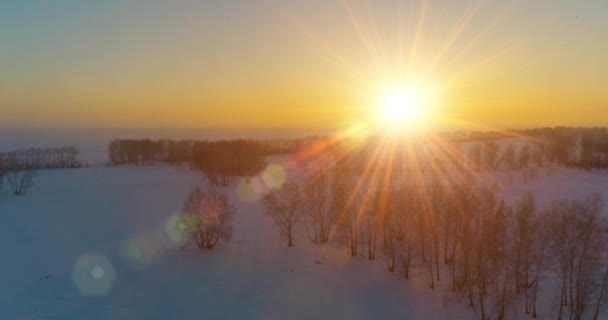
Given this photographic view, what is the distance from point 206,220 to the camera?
96.6 ft

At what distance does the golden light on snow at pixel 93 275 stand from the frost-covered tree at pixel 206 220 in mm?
6683

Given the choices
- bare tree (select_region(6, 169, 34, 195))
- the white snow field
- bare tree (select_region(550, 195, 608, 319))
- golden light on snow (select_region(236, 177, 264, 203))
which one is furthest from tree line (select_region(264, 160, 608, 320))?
bare tree (select_region(6, 169, 34, 195))

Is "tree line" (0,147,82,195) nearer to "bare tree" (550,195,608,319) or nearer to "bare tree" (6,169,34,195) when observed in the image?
"bare tree" (6,169,34,195)

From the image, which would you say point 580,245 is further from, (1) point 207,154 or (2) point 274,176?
(1) point 207,154

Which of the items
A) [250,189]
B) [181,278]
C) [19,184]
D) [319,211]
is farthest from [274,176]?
[181,278]

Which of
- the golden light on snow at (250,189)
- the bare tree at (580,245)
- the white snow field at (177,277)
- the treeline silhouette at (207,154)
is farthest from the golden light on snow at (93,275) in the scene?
the treeline silhouette at (207,154)

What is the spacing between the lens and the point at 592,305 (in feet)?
67.1

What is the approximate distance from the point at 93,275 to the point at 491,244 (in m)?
26.5

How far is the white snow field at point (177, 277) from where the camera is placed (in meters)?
20.4

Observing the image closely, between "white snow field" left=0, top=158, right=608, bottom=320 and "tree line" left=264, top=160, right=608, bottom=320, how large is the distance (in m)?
1.71

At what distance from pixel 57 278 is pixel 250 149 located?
5036cm

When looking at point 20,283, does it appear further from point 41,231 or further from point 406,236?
point 406,236

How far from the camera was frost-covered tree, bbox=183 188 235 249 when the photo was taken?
29500 millimetres

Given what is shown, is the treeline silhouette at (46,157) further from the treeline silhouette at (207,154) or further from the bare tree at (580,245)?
the bare tree at (580,245)
